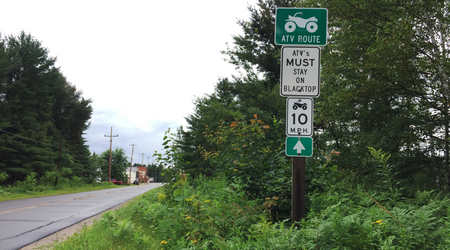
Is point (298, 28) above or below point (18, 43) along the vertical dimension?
below

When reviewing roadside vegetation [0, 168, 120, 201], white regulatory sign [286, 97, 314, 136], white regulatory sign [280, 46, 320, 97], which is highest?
white regulatory sign [280, 46, 320, 97]

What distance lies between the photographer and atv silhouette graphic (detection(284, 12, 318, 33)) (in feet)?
13.4

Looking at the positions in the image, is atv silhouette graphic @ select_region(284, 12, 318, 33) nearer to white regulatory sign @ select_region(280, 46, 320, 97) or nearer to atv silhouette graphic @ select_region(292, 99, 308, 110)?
white regulatory sign @ select_region(280, 46, 320, 97)

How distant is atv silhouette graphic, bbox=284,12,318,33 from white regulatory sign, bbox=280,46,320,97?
283 mm

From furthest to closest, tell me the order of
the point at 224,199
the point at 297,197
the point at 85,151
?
1. the point at 85,151
2. the point at 224,199
3. the point at 297,197

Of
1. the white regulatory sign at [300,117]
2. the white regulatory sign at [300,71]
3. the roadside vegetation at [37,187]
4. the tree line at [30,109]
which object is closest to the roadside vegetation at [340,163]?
the white regulatory sign at [300,117]

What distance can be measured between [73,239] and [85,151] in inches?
2038

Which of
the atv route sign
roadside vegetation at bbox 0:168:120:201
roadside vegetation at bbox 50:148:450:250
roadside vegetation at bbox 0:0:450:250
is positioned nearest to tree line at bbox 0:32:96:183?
roadside vegetation at bbox 0:168:120:201

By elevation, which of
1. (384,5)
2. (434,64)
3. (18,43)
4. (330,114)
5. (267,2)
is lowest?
(330,114)

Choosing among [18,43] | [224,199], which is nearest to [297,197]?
[224,199]

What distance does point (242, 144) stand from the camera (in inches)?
218

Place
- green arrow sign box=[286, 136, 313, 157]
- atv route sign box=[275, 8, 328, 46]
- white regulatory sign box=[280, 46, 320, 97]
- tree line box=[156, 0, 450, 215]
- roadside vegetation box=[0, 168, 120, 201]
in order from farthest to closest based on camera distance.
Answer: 1. roadside vegetation box=[0, 168, 120, 201]
2. tree line box=[156, 0, 450, 215]
3. atv route sign box=[275, 8, 328, 46]
4. white regulatory sign box=[280, 46, 320, 97]
5. green arrow sign box=[286, 136, 313, 157]

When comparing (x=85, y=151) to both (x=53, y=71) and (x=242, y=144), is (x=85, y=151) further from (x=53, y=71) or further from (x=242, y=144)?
(x=242, y=144)

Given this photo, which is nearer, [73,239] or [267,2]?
[73,239]
